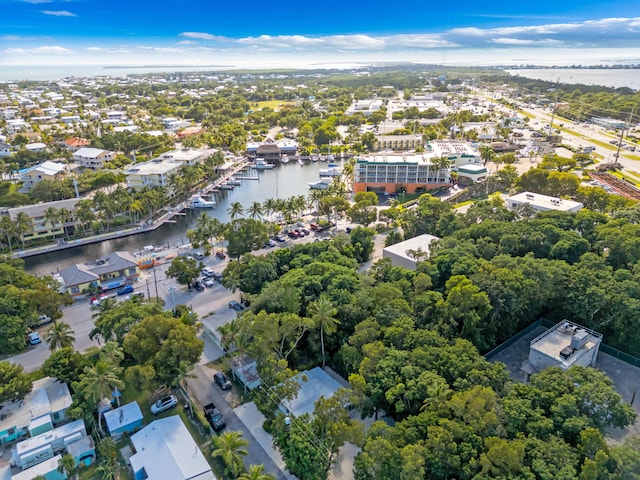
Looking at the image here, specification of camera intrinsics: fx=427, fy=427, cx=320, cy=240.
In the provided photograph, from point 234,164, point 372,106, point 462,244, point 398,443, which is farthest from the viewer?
point 372,106

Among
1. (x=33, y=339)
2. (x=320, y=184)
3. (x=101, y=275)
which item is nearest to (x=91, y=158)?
(x=320, y=184)

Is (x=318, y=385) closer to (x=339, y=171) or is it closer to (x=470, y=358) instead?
(x=470, y=358)

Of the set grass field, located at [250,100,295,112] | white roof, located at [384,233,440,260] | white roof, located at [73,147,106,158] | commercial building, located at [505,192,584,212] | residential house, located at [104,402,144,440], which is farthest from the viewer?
grass field, located at [250,100,295,112]

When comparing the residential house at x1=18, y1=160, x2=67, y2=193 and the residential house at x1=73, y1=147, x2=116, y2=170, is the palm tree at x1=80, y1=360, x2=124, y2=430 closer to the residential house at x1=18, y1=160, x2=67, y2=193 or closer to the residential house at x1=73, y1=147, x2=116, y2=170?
the residential house at x1=18, y1=160, x2=67, y2=193

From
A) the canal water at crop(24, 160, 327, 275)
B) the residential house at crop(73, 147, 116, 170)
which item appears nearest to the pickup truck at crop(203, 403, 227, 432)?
the canal water at crop(24, 160, 327, 275)

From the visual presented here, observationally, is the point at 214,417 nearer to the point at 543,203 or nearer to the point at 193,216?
the point at 193,216

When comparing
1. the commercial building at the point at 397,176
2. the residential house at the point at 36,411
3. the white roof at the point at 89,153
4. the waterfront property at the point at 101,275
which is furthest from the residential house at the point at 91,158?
the residential house at the point at 36,411

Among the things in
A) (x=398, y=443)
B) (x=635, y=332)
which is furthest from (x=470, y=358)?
(x=635, y=332)
